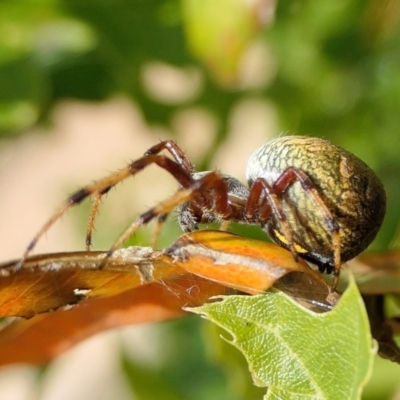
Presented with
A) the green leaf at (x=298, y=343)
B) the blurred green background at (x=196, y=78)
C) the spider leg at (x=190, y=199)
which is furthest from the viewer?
the blurred green background at (x=196, y=78)

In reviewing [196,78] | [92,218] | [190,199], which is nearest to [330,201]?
[190,199]

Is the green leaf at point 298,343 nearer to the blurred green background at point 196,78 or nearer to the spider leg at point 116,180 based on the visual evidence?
the spider leg at point 116,180

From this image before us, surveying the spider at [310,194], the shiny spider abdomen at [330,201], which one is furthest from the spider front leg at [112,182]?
the shiny spider abdomen at [330,201]

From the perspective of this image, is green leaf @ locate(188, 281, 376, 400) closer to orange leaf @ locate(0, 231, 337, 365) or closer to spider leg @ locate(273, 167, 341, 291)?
orange leaf @ locate(0, 231, 337, 365)

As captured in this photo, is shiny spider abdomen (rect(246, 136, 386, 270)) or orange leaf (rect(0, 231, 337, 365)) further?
shiny spider abdomen (rect(246, 136, 386, 270))

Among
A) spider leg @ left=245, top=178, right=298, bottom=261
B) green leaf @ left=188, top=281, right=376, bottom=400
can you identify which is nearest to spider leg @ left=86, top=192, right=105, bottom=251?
spider leg @ left=245, top=178, right=298, bottom=261

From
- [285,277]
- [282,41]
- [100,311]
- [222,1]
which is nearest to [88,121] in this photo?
[282,41]

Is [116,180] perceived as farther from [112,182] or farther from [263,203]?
[263,203]

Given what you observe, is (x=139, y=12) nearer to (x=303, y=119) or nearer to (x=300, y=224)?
(x=303, y=119)
